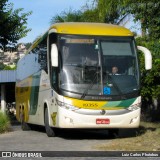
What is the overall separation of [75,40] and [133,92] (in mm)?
2327

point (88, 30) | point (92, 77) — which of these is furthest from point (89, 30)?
point (92, 77)

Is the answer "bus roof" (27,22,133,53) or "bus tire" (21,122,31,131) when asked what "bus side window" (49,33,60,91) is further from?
"bus tire" (21,122,31,131)

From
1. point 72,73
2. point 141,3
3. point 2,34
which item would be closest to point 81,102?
point 72,73

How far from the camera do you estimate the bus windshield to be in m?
→ 14.8

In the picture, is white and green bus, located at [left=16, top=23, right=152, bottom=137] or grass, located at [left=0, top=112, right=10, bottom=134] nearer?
white and green bus, located at [left=16, top=23, right=152, bottom=137]

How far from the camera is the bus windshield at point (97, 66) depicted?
14.8 meters

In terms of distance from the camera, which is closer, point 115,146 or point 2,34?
point 115,146

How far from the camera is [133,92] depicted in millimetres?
15078

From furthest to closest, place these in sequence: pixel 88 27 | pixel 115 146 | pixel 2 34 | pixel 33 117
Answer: pixel 2 34
pixel 33 117
pixel 88 27
pixel 115 146

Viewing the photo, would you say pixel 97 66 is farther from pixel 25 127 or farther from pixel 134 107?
pixel 25 127

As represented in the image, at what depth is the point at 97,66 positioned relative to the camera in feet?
49.0

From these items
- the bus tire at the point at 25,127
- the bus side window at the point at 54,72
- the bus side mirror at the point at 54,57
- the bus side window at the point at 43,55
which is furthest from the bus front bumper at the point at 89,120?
the bus tire at the point at 25,127

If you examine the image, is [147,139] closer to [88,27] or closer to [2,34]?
[88,27]

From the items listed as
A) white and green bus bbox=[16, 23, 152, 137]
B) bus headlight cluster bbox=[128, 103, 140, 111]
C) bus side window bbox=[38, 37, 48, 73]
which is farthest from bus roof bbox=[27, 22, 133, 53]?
bus headlight cluster bbox=[128, 103, 140, 111]
